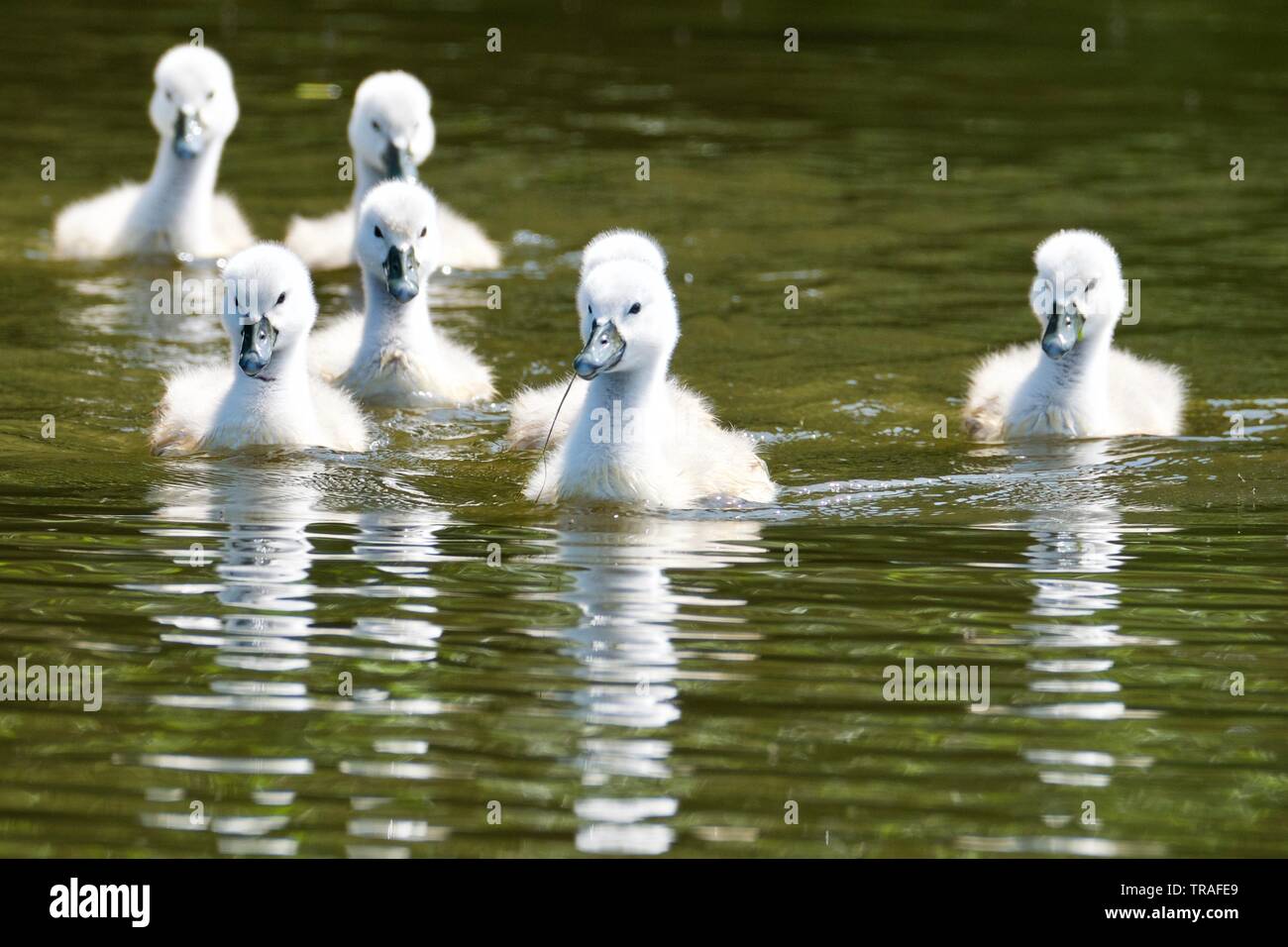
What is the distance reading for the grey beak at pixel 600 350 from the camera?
845 cm

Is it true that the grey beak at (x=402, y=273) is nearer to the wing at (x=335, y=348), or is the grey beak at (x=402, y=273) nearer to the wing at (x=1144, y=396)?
the wing at (x=335, y=348)

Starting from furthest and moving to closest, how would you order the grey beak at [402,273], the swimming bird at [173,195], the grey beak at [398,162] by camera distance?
the swimming bird at [173,195] → the grey beak at [398,162] → the grey beak at [402,273]

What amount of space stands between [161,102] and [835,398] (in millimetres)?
5343

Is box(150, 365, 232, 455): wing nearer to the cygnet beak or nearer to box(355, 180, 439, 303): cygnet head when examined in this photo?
box(355, 180, 439, 303): cygnet head

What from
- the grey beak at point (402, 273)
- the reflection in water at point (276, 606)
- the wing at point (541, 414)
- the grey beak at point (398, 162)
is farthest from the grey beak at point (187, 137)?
the reflection in water at point (276, 606)

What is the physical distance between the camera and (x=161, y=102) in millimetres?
14242

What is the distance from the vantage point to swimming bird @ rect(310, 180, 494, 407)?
426 inches

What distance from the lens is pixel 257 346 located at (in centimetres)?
947

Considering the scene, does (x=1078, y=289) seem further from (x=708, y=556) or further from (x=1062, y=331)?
(x=708, y=556)

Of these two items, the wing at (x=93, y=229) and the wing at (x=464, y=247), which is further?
the wing at (x=93, y=229)

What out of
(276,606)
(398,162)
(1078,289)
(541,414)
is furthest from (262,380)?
(398,162)

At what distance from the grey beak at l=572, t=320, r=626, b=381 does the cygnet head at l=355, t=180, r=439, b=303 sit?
2.26 metres

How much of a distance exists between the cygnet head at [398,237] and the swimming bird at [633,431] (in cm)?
172
